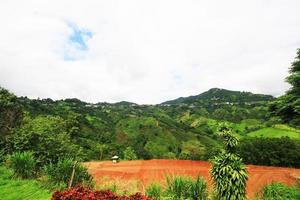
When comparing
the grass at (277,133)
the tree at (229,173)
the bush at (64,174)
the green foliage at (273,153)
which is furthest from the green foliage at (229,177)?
the grass at (277,133)

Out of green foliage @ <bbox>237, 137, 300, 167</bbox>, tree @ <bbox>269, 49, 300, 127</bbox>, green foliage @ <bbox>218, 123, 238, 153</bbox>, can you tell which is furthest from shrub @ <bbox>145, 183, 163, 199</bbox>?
green foliage @ <bbox>237, 137, 300, 167</bbox>

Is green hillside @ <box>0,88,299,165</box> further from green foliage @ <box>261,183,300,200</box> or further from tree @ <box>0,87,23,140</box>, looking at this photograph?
green foliage @ <box>261,183,300,200</box>

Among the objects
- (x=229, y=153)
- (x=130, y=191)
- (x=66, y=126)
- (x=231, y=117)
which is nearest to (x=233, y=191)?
(x=229, y=153)

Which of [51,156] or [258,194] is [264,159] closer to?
[258,194]

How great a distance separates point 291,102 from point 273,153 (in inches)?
342

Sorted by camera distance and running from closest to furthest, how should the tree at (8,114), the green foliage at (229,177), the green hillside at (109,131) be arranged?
1. the green foliage at (229,177)
2. the green hillside at (109,131)
3. the tree at (8,114)

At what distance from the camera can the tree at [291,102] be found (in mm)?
24031

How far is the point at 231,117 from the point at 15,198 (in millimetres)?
107169

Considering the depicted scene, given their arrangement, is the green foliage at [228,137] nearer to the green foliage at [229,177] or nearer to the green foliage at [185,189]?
the green foliage at [229,177]

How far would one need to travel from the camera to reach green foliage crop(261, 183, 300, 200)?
15234mm

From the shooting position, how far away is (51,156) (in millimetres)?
22344

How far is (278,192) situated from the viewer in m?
16.0

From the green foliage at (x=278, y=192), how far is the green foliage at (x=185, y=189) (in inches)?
113

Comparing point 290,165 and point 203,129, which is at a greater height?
point 203,129
